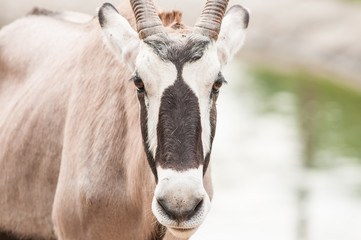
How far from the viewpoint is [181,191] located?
466cm

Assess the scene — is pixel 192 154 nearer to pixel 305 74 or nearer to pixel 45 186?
pixel 45 186

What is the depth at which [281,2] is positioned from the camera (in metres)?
26.7

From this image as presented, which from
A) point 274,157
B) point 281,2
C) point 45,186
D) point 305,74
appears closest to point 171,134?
point 45,186

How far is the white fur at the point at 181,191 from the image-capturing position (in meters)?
4.67

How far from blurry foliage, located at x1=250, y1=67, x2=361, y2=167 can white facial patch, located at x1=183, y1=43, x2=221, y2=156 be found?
34.1ft

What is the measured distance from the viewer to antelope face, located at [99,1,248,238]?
186 inches

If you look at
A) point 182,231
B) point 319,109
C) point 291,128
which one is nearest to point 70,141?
point 182,231

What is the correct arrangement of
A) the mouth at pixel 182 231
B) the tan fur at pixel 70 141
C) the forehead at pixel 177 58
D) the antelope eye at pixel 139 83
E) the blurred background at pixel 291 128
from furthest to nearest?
the blurred background at pixel 291 128 → the tan fur at pixel 70 141 → the antelope eye at pixel 139 83 → the forehead at pixel 177 58 → the mouth at pixel 182 231

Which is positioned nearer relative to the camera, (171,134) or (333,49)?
(171,134)

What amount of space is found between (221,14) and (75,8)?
24.9 meters

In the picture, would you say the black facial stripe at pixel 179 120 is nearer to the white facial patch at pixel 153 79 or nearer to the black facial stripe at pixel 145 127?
the white facial patch at pixel 153 79

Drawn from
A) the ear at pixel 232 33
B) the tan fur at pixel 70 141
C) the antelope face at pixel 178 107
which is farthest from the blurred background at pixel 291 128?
the antelope face at pixel 178 107

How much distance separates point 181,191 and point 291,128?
43.1 feet

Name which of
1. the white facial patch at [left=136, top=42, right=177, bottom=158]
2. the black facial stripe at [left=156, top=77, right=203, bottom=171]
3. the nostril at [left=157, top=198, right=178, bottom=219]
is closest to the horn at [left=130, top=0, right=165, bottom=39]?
the white facial patch at [left=136, top=42, right=177, bottom=158]
